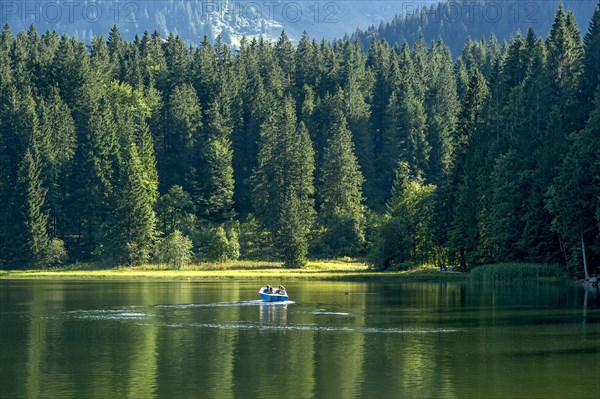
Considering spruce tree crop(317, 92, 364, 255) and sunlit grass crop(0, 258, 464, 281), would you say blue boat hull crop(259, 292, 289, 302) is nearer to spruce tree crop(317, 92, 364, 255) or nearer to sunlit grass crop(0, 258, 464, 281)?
sunlit grass crop(0, 258, 464, 281)

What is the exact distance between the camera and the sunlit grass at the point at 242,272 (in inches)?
5300

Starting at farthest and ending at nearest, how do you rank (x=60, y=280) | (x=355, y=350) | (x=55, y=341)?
(x=60, y=280) < (x=55, y=341) < (x=355, y=350)

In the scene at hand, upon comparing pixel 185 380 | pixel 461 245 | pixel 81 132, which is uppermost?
pixel 81 132

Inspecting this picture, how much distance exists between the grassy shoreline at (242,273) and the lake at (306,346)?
34.6m

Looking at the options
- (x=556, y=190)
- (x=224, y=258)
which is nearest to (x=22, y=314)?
(x=556, y=190)

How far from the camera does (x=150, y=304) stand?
8888 centimetres

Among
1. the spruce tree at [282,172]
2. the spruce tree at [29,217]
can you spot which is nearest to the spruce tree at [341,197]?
the spruce tree at [282,172]

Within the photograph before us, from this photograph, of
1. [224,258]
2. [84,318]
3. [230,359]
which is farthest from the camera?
[224,258]

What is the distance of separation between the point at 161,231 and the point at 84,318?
109 m

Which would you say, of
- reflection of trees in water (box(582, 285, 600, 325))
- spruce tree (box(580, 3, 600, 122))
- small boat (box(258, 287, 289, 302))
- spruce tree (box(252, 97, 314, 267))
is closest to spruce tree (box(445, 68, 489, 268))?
spruce tree (box(580, 3, 600, 122))

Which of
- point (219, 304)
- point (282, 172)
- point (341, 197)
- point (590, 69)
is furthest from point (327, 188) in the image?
point (219, 304)

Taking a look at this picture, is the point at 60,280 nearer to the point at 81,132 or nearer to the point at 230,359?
the point at 81,132

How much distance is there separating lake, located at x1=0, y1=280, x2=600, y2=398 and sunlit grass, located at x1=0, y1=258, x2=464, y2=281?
118ft

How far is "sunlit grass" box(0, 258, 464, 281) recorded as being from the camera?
442ft
